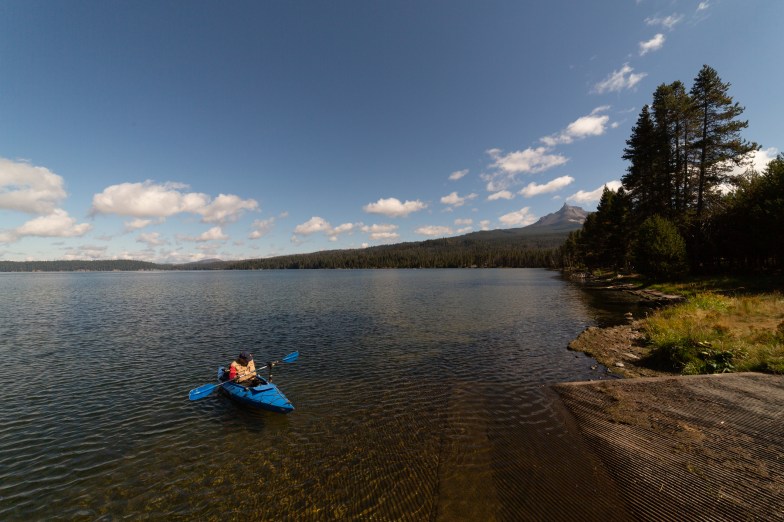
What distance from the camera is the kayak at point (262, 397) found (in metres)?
15.7

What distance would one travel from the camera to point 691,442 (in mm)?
11070

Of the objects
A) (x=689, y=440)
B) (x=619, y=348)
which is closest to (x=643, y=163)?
(x=619, y=348)

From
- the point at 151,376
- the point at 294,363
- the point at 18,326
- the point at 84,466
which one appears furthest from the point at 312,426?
the point at 18,326

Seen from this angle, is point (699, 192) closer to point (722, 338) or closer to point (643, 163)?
point (643, 163)

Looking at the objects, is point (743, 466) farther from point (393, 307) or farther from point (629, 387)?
point (393, 307)

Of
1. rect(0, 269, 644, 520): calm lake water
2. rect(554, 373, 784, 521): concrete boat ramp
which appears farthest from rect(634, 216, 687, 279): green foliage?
rect(554, 373, 784, 521): concrete boat ramp

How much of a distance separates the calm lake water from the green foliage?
29.6 m

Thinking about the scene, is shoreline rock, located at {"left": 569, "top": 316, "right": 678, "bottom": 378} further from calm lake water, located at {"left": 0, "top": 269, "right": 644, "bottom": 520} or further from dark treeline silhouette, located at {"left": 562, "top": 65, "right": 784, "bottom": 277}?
dark treeline silhouette, located at {"left": 562, "top": 65, "right": 784, "bottom": 277}

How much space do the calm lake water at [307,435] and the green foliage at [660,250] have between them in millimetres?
29558

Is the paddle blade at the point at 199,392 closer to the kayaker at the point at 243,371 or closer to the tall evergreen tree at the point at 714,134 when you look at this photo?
the kayaker at the point at 243,371

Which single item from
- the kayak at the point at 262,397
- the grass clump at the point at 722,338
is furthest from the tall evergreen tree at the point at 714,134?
the kayak at the point at 262,397

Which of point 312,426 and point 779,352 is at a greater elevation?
point 779,352

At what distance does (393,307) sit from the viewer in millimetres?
52750

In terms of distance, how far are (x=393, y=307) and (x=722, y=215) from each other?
162 ft
